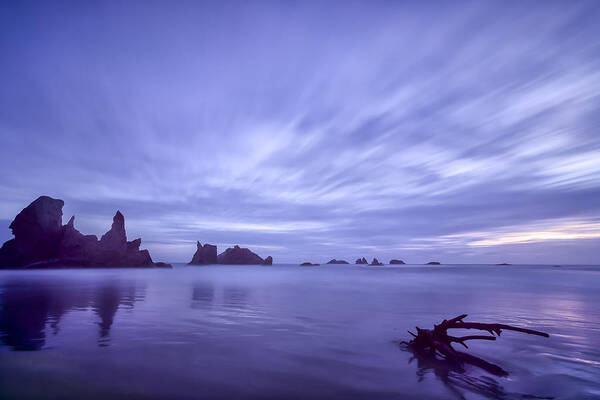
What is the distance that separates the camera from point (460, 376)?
27.9ft

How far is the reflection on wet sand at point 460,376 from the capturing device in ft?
24.3

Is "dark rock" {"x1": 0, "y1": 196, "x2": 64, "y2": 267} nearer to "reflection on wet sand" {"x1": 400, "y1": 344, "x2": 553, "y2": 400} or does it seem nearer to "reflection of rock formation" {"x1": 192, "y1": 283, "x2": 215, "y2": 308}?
"reflection of rock formation" {"x1": 192, "y1": 283, "x2": 215, "y2": 308}

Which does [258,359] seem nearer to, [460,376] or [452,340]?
[460,376]

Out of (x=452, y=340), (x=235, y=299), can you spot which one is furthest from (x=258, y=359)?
(x=235, y=299)

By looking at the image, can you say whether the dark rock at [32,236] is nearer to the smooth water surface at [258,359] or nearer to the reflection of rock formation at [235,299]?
the reflection of rock formation at [235,299]

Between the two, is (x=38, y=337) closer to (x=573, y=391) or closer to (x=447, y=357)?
(x=447, y=357)

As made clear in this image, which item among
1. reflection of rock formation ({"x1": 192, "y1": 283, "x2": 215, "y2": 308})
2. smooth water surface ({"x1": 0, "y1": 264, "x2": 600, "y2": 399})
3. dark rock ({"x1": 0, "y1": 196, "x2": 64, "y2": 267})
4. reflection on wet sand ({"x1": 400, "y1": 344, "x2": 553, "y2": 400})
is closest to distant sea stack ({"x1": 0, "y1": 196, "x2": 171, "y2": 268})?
dark rock ({"x1": 0, "y1": 196, "x2": 64, "y2": 267})

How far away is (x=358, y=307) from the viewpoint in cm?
2280

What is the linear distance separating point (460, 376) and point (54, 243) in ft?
466

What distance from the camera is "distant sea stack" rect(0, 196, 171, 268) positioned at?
99125 mm

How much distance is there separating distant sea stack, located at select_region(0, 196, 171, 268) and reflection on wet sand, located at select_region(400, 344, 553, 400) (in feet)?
435

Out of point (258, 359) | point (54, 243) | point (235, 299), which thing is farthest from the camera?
point (54, 243)

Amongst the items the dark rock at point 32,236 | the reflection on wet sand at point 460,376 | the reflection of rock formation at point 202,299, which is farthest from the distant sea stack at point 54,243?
the reflection on wet sand at point 460,376

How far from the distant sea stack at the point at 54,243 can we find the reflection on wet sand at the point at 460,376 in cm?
13249
